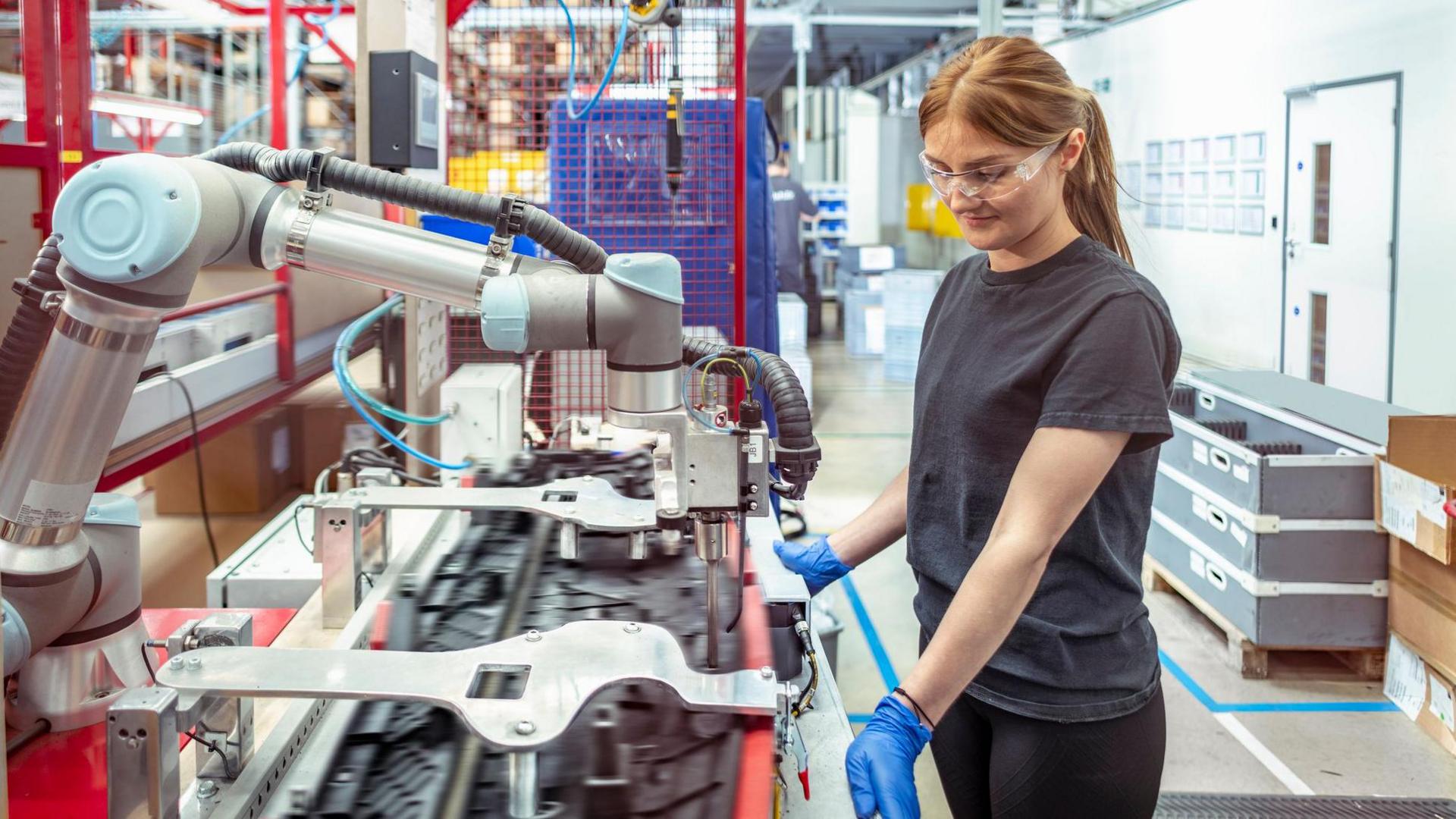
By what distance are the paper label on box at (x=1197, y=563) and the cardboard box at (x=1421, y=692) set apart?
60cm

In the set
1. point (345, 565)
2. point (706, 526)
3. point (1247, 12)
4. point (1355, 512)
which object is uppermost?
point (1247, 12)

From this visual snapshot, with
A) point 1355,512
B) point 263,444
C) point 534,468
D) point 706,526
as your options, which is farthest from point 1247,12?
point 706,526

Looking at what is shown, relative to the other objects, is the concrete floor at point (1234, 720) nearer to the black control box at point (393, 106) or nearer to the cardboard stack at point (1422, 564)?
the cardboard stack at point (1422, 564)

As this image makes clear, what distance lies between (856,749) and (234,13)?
16.1ft

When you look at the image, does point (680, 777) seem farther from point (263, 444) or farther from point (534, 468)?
point (263, 444)

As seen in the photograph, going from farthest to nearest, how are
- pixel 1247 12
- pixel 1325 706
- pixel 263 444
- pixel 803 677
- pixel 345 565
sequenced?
pixel 1247 12, pixel 263 444, pixel 1325 706, pixel 345 565, pixel 803 677

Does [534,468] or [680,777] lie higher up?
[534,468]

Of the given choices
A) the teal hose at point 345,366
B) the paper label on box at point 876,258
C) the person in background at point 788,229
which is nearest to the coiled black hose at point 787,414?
the teal hose at point 345,366

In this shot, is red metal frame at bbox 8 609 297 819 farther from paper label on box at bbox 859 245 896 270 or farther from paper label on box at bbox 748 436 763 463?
paper label on box at bbox 859 245 896 270

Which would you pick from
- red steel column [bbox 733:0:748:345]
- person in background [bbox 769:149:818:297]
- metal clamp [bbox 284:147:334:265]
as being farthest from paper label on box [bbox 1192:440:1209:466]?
person in background [bbox 769:149:818:297]

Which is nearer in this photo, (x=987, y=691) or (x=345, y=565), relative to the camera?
(x=987, y=691)

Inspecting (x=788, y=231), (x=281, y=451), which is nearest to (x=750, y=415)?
(x=281, y=451)

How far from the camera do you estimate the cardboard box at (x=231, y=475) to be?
428 centimetres

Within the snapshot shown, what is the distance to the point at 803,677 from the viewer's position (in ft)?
4.66
